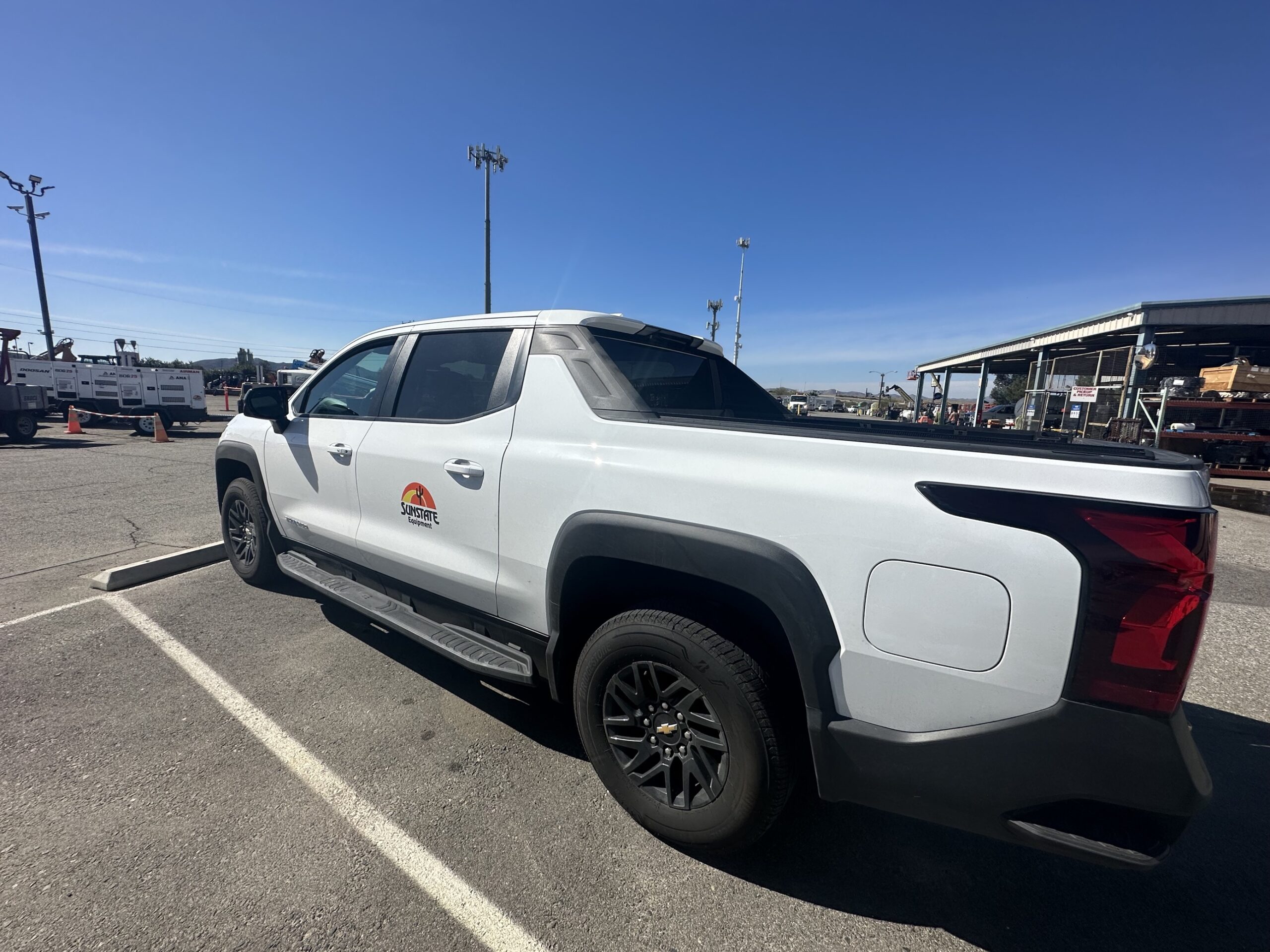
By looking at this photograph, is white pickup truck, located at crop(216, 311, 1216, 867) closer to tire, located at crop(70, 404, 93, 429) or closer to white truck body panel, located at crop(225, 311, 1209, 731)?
white truck body panel, located at crop(225, 311, 1209, 731)

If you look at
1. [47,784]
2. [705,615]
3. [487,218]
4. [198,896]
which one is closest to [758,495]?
[705,615]

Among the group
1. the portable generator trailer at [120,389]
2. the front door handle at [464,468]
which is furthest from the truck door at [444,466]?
the portable generator trailer at [120,389]

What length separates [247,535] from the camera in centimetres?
425

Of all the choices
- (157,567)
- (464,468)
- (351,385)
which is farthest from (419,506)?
(157,567)

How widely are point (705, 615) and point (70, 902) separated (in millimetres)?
2109

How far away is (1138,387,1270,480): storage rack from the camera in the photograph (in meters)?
11.6

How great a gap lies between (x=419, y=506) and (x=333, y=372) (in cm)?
148

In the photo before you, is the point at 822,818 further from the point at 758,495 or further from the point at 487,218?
the point at 487,218

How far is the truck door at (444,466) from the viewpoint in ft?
7.98

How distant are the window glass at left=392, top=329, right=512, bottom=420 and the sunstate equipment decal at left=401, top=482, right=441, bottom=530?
1.16 ft

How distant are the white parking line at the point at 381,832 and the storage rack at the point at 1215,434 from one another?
14091 mm

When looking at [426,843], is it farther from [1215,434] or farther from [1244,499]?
[1215,434]

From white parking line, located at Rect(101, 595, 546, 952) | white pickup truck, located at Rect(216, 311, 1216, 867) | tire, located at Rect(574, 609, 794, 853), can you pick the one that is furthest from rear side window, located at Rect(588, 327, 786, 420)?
white parking line, located at Rect(101, 595, 546, 952)

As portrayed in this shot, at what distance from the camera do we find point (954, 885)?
6.26 ft
